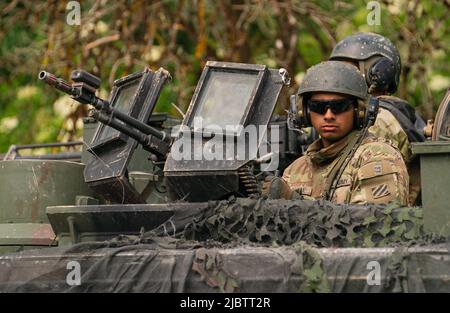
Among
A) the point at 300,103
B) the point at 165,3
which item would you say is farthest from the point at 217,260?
the point at 165,3

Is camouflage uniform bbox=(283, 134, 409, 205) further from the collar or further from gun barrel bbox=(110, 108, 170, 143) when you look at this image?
gun barrel bbox=(110, 108, 170, 143)

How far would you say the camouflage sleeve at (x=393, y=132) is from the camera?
7.96 metres

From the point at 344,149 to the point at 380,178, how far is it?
37cm

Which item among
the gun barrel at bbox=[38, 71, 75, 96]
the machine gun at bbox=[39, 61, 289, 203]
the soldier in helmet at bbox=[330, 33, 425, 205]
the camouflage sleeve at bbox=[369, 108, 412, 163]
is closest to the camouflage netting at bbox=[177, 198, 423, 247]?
the machine gun at bbox=[39, 61, 289, 203]

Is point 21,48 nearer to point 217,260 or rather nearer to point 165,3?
point 165,3

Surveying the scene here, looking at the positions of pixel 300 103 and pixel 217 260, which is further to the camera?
pixel 300 103

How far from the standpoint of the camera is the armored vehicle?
18.5 feet

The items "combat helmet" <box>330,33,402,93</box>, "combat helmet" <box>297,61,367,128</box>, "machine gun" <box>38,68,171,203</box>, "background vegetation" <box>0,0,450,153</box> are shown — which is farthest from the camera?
"background vegetation" <box>0,0,450,153</box>

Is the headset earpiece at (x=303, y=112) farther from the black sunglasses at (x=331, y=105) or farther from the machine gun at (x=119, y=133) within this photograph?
the machine gun at (x=119, y=133)

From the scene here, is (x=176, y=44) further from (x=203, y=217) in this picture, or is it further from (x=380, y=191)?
(x=203, y=217)

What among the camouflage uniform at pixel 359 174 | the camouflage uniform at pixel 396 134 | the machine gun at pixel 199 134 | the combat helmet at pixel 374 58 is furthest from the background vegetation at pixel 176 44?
the machine gun at pixel 199 134
